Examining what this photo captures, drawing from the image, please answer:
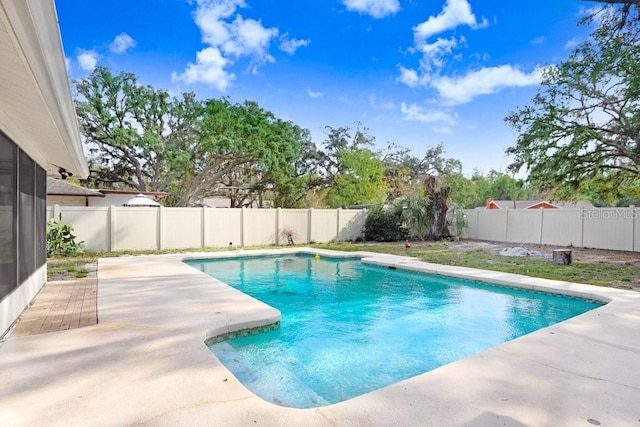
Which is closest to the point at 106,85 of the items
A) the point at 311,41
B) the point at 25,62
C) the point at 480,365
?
the point at 311,41

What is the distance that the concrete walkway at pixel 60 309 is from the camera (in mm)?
4473

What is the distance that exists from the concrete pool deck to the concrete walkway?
0.26m

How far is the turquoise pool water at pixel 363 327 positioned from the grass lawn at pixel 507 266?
167 centimetres

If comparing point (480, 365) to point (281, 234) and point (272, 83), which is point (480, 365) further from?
point (272, 83)

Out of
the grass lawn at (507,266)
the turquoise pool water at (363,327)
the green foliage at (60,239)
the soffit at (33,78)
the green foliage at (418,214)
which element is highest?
the soffit at (33,78)

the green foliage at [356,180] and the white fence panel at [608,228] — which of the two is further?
the green foliage at [356,180]

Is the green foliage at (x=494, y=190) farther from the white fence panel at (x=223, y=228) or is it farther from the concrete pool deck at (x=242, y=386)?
the concrete pool deck at (x=242, y=386)

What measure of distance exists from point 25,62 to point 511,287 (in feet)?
27.4

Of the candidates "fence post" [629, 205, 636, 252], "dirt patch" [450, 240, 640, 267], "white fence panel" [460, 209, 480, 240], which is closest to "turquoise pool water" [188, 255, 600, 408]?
"dirt patch" [450, 240, 640, 267]

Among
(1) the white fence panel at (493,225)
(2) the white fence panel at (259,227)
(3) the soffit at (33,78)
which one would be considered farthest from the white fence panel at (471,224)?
(3) the soffit at (33,78)

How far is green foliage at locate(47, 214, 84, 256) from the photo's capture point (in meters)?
11.2

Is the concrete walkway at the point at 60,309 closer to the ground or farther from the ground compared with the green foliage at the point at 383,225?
closer to the ground

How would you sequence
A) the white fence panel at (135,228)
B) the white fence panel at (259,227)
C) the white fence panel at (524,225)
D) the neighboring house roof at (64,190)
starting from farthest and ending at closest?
the neighboring house roof at (64,190)
the white fence panel at (524,225)
the white fence panel at (259,227)
the white fence panel at (135,228)

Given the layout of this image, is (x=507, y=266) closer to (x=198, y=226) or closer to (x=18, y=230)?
(x=18, y=230)
